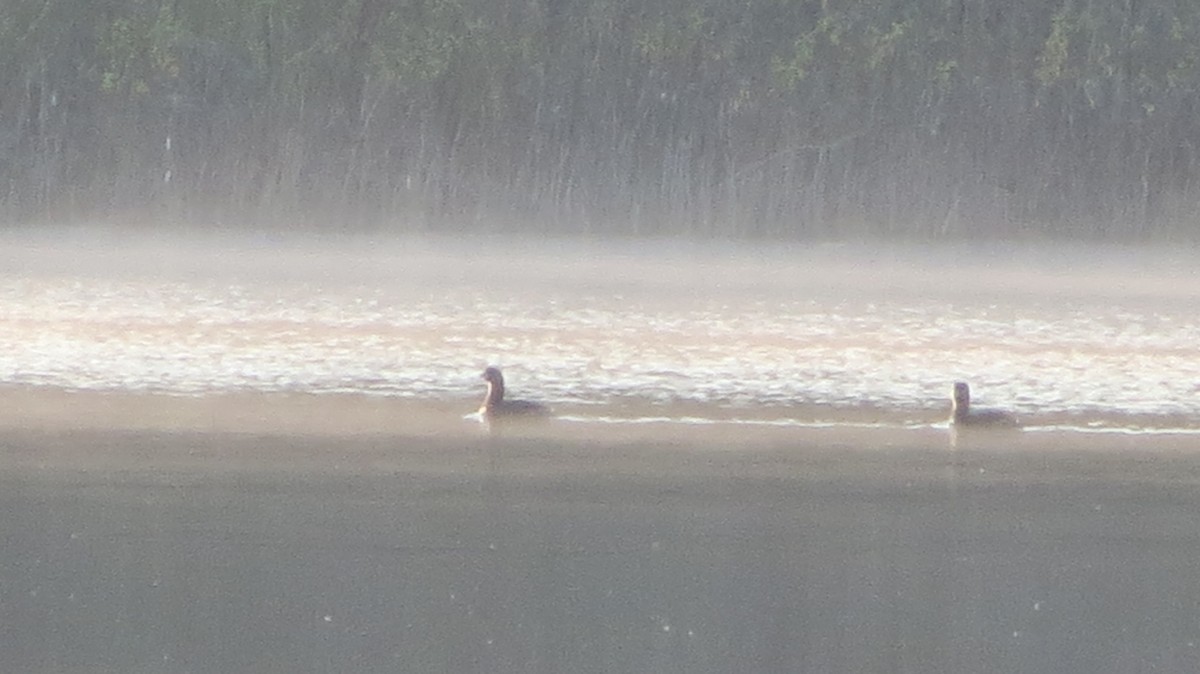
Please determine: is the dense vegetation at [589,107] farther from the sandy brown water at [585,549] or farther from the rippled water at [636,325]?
the sandy brown water at [585,549]

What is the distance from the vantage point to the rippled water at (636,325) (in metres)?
13.2

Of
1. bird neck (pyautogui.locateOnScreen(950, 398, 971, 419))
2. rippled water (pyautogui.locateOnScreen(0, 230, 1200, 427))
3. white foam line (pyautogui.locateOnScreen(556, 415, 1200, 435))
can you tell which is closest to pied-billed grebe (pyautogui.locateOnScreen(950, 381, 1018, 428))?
bird neck (pyautogui.locateOnScreen(950, 398, 971, 419))

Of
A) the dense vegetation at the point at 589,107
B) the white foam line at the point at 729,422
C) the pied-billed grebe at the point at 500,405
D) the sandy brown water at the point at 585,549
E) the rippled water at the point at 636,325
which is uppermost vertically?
Result: the dense vegetation at the point at 589,107

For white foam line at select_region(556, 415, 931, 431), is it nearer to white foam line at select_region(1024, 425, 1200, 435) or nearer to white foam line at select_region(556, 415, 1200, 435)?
white foam line at select_region(556, 415, 1200, 435)

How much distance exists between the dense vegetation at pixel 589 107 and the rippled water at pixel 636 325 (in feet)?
7.95

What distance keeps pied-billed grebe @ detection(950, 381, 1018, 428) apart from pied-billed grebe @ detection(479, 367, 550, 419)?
243cm

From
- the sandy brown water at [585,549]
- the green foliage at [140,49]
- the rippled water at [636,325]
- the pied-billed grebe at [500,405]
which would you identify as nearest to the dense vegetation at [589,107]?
the green foliage at [140,49]

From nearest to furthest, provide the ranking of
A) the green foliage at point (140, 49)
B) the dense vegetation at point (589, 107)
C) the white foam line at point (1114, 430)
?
the white foam line at point (1114, 430)
the dense vegetation at point (589, 107)
the green foliage at point (140, 49)

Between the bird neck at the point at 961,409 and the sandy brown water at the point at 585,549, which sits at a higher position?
the bird neck at the point at 961,409

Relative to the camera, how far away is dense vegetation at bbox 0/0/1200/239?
82.3 feet

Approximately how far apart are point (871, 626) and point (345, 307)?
1056cm

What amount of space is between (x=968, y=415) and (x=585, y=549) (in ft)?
14.3

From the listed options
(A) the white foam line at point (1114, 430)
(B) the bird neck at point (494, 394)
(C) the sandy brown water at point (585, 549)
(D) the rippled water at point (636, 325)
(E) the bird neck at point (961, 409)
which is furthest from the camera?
(D) the rippled water at point (636, 325)

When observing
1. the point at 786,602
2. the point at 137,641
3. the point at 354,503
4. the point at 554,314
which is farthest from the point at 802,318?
the point at 137,641
